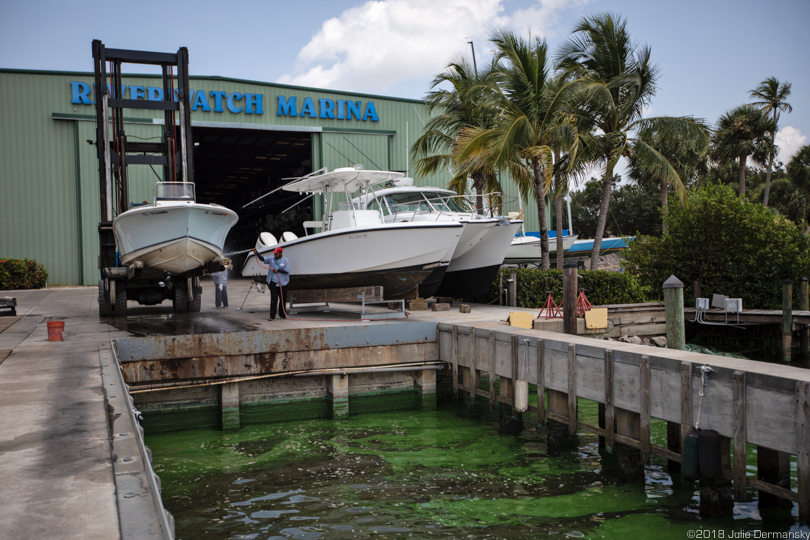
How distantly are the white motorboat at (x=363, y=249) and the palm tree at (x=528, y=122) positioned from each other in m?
4.25

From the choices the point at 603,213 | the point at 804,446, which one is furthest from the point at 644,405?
the point at 603,213

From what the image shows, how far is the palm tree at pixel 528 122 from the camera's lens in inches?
677

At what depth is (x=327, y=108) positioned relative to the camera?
26.7 metres

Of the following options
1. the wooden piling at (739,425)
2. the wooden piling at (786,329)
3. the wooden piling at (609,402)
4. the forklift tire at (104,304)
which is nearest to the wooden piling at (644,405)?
the wooden piling at (609,402)

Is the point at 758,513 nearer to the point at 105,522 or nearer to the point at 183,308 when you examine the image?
the point at 105,522

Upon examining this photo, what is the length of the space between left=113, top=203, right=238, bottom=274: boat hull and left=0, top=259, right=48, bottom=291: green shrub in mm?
13743

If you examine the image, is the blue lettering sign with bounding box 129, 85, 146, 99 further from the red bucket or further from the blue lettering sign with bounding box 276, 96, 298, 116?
the red bucket

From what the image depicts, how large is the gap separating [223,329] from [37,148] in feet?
58.1

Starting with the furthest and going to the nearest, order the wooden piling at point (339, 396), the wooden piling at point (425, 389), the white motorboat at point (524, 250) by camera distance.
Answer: the white motorboat at point (524, 250)
the wooden piling at point (425, 389)
the wooden piling at point (339, 396)

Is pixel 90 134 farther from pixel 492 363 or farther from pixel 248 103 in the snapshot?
pixel 492 363

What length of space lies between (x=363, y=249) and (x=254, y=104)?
14914 millimetres

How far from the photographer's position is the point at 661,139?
18531 mm

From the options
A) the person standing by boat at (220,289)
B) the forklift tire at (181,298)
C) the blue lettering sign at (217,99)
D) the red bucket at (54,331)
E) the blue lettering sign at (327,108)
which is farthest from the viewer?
the blue lettering sign at (327,108)

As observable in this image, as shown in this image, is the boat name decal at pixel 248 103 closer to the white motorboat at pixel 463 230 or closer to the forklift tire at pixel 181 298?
the forklift tire at pixel 181 298
